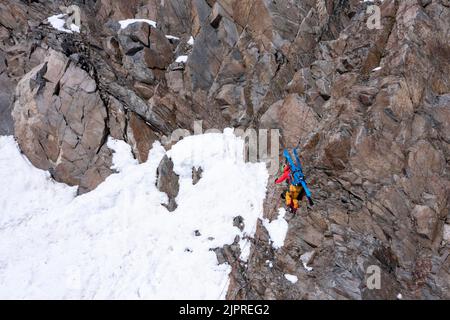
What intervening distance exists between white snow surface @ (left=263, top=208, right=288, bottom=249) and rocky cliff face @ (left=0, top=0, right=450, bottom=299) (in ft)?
0.71

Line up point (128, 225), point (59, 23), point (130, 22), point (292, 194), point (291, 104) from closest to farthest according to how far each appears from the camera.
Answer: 1. point (292, 194)
2. point (128, 225)
3. point (291, 104)
4. point (59, 23)
5. point (130, 22)


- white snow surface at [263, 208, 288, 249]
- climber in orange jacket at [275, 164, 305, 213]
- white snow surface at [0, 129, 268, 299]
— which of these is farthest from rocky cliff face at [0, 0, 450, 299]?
white snow surface at [0, 129, 268, 299]

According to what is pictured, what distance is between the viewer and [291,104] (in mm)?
16984

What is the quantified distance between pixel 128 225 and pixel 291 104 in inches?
340

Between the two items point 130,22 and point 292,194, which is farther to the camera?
point 130,22

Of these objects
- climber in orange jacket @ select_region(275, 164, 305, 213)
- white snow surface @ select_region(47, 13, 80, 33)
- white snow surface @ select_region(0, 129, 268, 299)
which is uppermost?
white snow surface @ select_region(47, 13, 80, 33)

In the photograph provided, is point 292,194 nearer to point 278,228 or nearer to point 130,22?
point 278,228

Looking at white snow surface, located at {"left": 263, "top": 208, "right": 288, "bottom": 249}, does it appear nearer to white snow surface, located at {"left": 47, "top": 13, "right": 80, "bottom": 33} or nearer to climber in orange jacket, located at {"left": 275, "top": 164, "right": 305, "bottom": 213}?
climber in orange jacket, located at {"left": 275, "top": 164, "right": 305, "bottom": 213}

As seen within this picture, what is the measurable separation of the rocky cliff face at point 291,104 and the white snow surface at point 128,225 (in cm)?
81

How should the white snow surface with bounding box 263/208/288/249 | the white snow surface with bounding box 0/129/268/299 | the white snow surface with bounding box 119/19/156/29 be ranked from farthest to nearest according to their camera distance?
the white snow surface with bounding box 119/19/156/29 < the white snow surface with bounding box 0/129/268/299 < the white snow surface with bounding box 263/208/288/249

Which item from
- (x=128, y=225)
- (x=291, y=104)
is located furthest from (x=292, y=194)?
(x=128, y=225)

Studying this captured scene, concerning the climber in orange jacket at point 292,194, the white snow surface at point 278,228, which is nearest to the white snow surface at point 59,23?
the climber in orange jacket at point 292,194

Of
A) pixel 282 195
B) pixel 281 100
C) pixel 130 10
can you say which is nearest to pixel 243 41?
pixel 281 100

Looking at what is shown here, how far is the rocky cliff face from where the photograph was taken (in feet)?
41.6
